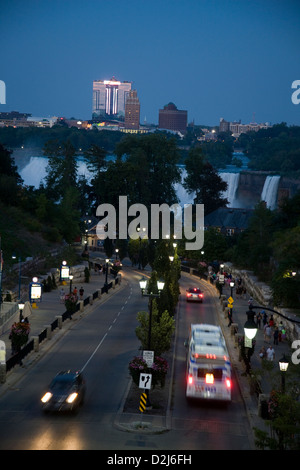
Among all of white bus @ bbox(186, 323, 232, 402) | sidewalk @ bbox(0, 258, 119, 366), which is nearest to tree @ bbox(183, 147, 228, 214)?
sidewalk @ bbox(0, 258, 119, 366)

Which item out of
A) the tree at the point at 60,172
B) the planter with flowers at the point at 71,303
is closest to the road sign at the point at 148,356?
the planter with flowers at the point at 71,303

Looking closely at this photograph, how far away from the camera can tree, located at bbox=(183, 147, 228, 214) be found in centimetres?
13525

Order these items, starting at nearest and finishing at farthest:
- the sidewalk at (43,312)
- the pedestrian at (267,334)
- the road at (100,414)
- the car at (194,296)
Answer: the road at (100,414) → the sidewalk at (43,312) → the pedestrian at (267,334) → the car at (194,296)

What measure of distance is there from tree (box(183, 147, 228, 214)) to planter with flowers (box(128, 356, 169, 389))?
107598mm

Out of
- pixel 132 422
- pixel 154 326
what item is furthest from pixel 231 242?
pixel 132 422

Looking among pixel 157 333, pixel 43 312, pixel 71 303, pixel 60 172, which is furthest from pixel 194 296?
pixel 60 172

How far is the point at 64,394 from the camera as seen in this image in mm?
23828

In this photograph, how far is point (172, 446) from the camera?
20969 millimetres

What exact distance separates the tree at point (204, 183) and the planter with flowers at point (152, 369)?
4236 inches

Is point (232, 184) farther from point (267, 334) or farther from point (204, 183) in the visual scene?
point (267, 334)

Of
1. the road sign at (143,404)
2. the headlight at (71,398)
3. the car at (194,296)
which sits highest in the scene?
the headlight at (71,398)

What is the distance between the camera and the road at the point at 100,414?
2102 centimetres

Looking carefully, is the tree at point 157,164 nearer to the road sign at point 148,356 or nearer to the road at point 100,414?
the road at point 100,414
